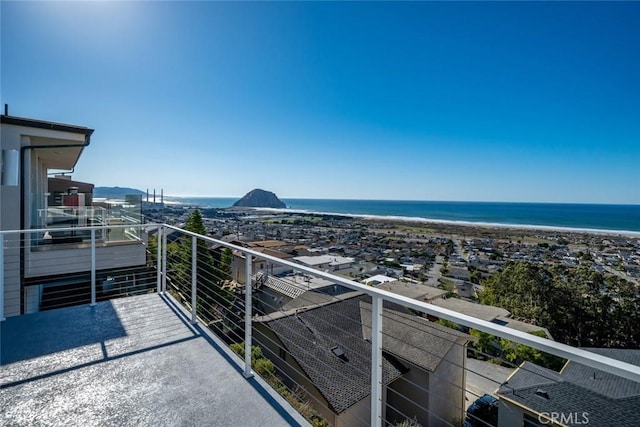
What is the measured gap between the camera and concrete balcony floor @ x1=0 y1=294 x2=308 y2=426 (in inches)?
67.9

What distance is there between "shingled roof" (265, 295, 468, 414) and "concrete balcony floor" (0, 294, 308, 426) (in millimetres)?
2936

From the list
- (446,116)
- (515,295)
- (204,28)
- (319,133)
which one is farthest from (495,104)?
(204,28)

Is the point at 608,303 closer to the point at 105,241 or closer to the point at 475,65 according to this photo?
the point at 475,65

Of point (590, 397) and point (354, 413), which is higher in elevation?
point (590, 397)

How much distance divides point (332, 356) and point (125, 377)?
5744mm

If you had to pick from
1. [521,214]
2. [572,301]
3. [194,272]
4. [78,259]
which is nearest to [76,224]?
[78,259]

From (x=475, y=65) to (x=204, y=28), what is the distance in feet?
36.3

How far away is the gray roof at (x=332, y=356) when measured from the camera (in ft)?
18.7

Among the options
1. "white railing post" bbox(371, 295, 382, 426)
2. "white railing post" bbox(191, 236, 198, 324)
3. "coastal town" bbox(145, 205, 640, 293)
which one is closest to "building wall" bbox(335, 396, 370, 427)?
"white railing post" bbox(191, 236, 198, 324)

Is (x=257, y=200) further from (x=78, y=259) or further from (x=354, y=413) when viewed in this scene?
(x=354, y=413)

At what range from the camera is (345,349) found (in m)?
6.83

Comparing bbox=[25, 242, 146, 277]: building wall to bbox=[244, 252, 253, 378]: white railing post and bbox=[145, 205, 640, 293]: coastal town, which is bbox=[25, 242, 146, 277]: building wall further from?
bbox=[145, 205, 640, 293]: coastal town

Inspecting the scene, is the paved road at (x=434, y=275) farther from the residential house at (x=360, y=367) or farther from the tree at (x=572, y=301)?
the residential house at (x=360, y=367)

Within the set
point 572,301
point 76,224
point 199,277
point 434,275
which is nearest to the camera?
point 76,224
